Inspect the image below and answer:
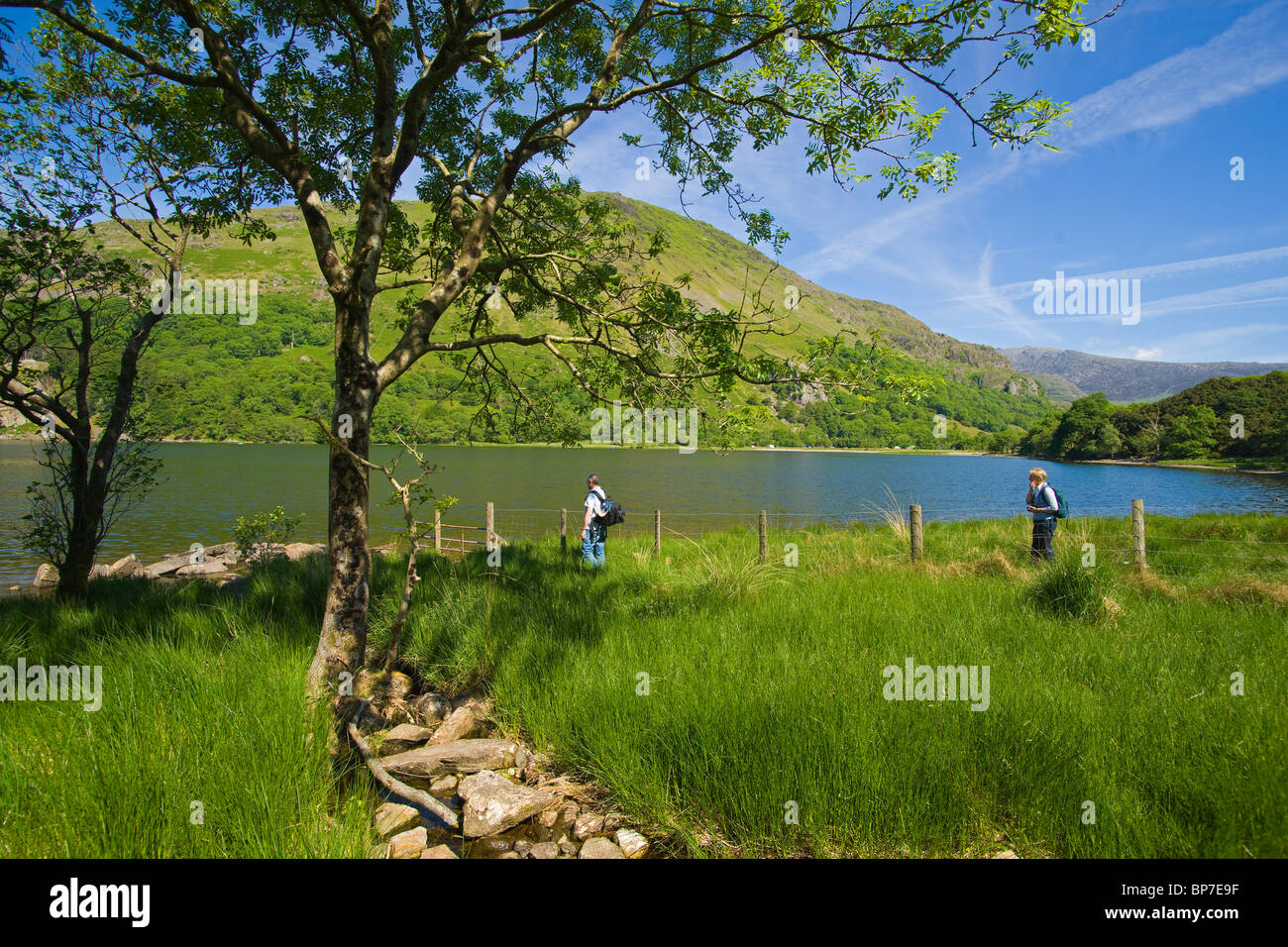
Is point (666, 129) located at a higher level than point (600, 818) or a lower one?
higher

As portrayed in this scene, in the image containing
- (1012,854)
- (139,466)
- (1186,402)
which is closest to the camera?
(1012,854)

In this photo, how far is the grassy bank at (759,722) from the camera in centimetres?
301

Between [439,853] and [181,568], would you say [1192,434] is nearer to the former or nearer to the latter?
[439,853]

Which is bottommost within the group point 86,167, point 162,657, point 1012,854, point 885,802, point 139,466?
point 1012,854

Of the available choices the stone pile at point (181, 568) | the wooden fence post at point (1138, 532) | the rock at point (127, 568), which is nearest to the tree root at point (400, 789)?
the stone pile at point (181, 568)

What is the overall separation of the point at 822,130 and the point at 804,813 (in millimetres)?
6434

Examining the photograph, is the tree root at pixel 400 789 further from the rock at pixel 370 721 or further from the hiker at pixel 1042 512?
the hiker at pixel 1042 512

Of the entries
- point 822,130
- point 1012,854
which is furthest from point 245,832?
point 822,130

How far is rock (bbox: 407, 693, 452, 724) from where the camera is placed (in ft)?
19.8

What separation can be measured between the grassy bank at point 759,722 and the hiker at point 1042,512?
258cm

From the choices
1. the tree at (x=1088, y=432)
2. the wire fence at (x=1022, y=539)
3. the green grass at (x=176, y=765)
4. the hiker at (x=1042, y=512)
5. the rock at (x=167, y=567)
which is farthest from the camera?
the tree at (x=1088, y=432)

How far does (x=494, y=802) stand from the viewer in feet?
13.7
